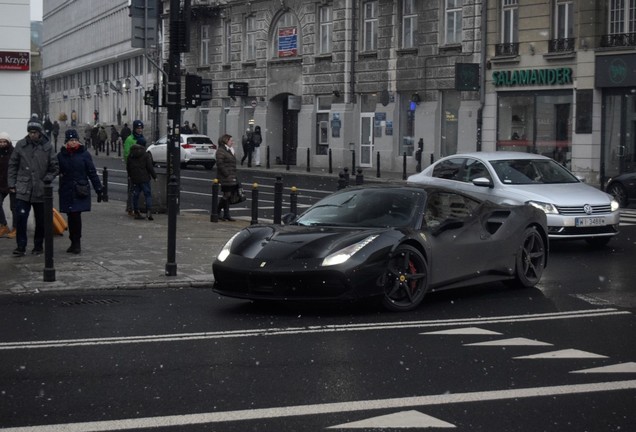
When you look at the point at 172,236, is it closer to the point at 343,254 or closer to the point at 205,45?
the point at 343,254

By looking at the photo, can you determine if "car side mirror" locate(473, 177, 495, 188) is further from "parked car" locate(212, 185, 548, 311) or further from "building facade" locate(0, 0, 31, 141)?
"building facade" locate(0, 0, 31, 141)

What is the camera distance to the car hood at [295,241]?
11000 millimetres

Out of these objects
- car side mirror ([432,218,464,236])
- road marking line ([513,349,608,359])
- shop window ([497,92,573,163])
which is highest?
shop window ([497,92,573,163])

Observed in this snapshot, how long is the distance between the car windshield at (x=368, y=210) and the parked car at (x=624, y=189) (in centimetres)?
1523

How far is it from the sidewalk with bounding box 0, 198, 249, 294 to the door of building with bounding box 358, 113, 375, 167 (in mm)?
26592

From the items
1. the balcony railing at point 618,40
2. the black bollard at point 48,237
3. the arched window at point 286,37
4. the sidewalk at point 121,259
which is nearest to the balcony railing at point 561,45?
the balcony railing at point 618,40

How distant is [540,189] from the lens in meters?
17.5

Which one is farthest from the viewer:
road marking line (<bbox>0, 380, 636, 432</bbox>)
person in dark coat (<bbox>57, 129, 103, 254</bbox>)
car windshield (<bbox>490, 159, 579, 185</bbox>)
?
car windshield (<bbox>490, 159, 579, 185</bbox>)

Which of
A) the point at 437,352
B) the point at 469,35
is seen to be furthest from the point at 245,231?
the point at 469,35

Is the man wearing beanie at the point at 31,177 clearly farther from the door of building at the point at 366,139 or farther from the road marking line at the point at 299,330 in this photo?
the door of building at the point at 366,139

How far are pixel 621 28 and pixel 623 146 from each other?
12.1ft

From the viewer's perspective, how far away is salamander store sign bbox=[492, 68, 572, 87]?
1517 inches

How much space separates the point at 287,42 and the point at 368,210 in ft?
139

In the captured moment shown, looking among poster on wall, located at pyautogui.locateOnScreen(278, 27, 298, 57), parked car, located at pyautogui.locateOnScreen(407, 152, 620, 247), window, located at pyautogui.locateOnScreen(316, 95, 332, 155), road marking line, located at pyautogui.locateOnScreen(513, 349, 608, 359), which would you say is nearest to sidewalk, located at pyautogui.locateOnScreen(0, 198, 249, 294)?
parked car, located at pyautogui.locateOnScreen(407, 152, 620, 247)
